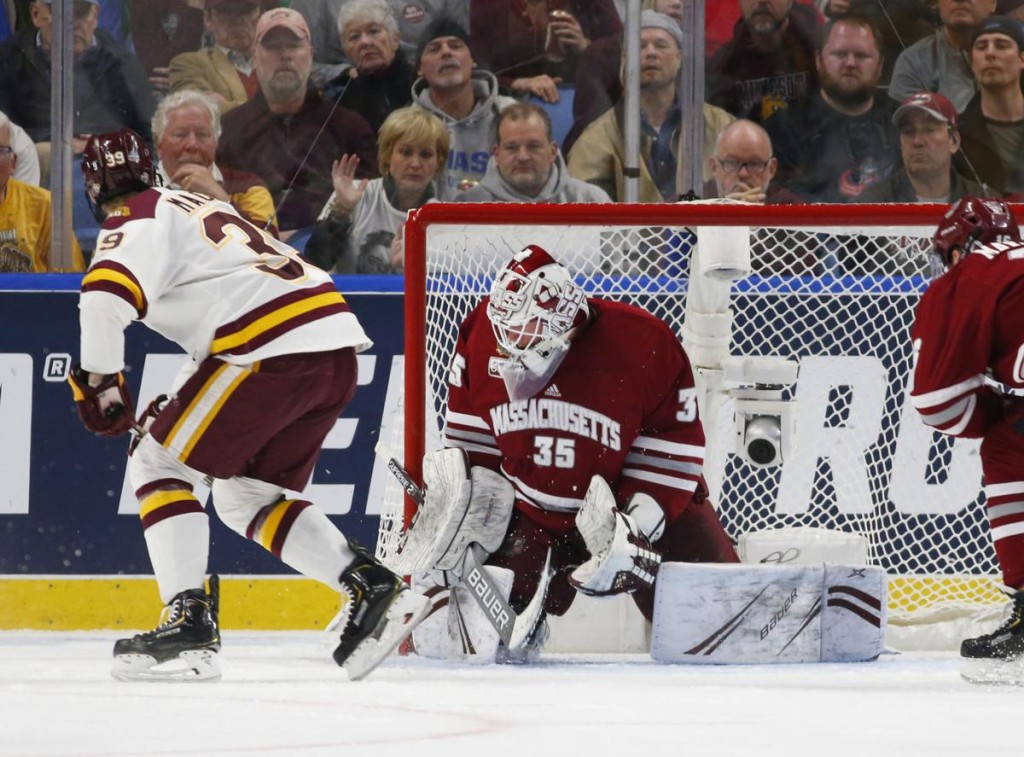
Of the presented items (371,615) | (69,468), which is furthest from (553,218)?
(69,468)

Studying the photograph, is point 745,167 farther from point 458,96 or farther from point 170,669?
point 170,669

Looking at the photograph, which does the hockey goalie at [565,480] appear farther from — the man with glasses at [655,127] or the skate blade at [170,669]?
the man with glasses at [655,127]

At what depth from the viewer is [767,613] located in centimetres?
343

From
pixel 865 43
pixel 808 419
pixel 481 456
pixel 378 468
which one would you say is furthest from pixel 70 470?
pixel 865 43

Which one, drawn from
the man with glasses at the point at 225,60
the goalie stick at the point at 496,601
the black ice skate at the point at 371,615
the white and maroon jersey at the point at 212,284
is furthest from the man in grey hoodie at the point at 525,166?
the black ice skate at the point at 371,615

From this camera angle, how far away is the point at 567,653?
146 inches

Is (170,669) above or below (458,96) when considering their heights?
below

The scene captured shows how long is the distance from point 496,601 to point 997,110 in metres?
2.60

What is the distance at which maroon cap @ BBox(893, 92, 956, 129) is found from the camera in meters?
4.98

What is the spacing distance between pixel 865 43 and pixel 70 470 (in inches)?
108

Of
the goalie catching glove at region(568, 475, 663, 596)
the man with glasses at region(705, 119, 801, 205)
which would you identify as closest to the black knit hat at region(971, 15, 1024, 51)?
the man with glasses at region(705, 119, 801, 205)

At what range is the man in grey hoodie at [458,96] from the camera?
4.87 m

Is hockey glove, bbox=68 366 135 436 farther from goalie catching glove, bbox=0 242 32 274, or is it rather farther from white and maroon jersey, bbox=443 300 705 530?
goalie catching glove, bbox=0 242 32 274

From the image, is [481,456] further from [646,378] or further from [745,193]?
[745,193]
